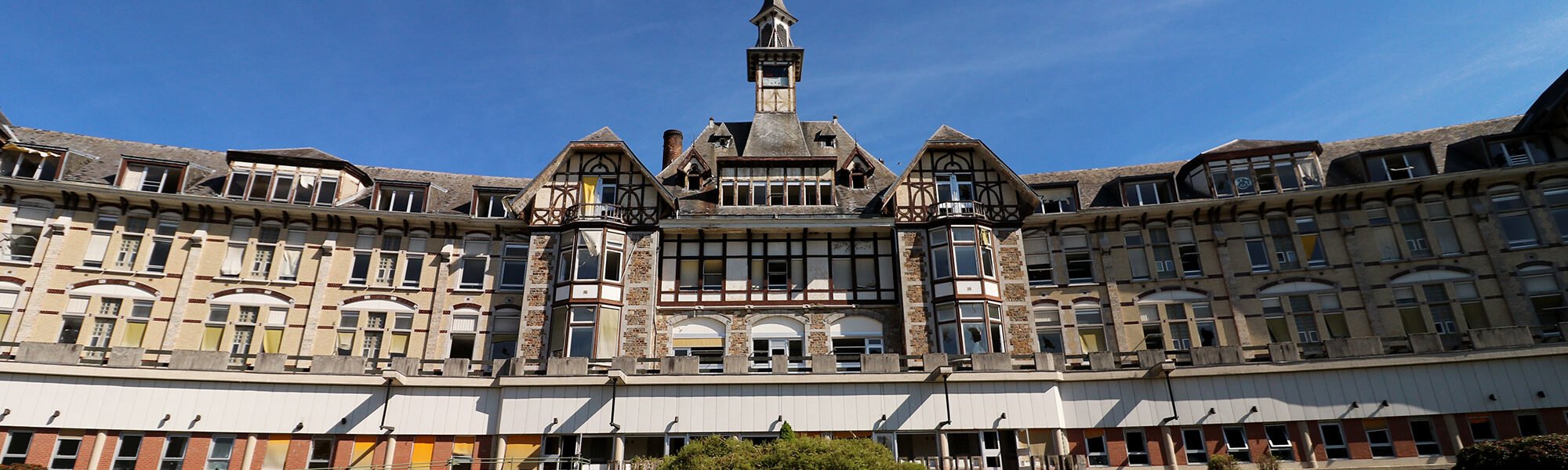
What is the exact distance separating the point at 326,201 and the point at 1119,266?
28909 millimetres

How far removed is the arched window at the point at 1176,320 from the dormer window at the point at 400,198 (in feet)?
87.0

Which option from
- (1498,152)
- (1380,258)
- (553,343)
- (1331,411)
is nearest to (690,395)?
(553,343)

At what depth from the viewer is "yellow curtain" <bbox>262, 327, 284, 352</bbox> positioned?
27.3 metres

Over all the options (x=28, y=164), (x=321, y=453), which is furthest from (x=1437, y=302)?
(x=28, y=164)

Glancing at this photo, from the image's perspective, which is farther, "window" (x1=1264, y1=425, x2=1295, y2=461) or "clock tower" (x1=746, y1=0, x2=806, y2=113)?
"clock tower" (x1=746, y1=0, x2=806, y2=113)

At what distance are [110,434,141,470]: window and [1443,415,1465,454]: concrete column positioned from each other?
1449 inches

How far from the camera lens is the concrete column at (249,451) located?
2356cm

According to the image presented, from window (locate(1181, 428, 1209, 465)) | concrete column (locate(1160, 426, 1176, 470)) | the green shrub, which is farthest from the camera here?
window (locate(1181, 428, 1209, 465))

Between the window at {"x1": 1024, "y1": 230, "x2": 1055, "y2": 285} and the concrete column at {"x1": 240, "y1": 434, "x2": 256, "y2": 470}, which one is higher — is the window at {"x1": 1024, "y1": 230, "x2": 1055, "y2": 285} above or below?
above

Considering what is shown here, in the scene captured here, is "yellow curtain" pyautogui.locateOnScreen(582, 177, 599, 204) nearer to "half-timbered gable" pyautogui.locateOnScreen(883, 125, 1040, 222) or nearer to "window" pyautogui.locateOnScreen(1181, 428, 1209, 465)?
"half-timbered gable" pyautogui.locateOnScreen(883, 125, 1040, 222)

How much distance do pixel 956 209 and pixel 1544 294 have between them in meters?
18.7

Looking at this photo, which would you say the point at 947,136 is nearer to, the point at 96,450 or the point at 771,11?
the point at 771,11

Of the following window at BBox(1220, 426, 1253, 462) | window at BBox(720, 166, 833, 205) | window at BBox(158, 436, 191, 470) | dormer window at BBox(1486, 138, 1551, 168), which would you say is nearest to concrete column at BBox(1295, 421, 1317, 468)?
window at BBox(1220, 426, 1253, 462)

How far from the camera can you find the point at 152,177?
93.4ft
